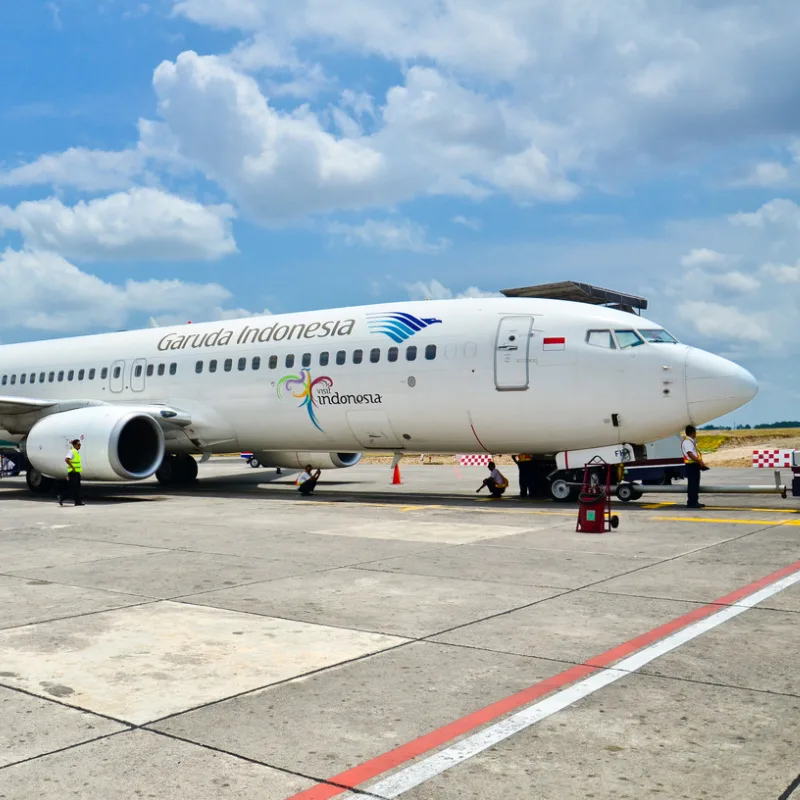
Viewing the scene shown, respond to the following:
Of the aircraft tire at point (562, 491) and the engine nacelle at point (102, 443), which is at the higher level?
the engine nacelle at point (102, 443)

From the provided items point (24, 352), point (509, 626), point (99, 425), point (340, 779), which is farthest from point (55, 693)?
point (24, 352)

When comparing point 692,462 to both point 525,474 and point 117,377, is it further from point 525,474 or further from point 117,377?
point 117,377

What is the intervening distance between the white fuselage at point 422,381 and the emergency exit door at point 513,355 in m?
0.02

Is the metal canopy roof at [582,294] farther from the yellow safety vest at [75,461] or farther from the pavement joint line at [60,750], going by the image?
the pavement joint line at [60,750]

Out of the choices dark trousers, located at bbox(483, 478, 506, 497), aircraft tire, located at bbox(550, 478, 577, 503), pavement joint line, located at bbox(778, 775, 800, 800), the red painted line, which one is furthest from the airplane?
pavement joint line, located at bbox(778, 775, 800, 800)

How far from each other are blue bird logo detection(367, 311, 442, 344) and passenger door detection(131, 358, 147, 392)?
253 inches

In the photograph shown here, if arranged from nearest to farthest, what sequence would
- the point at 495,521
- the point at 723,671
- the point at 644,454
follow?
the point at 723,671 < the point at 495,521 < the point at 644,454

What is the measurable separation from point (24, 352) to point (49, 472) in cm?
683

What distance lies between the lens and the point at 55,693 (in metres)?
4.68

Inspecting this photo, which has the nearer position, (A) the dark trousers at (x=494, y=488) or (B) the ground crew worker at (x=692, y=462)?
(B) the ground crew worker at (x=692, y=462)

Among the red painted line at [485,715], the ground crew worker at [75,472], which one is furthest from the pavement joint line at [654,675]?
the ground crew worker at [75,472]

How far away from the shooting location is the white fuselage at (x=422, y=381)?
1397cm

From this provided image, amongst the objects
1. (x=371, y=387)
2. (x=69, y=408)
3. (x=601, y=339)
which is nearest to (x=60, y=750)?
(x=601, y=339)

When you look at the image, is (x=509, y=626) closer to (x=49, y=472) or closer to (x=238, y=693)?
(x=238, y=693)
